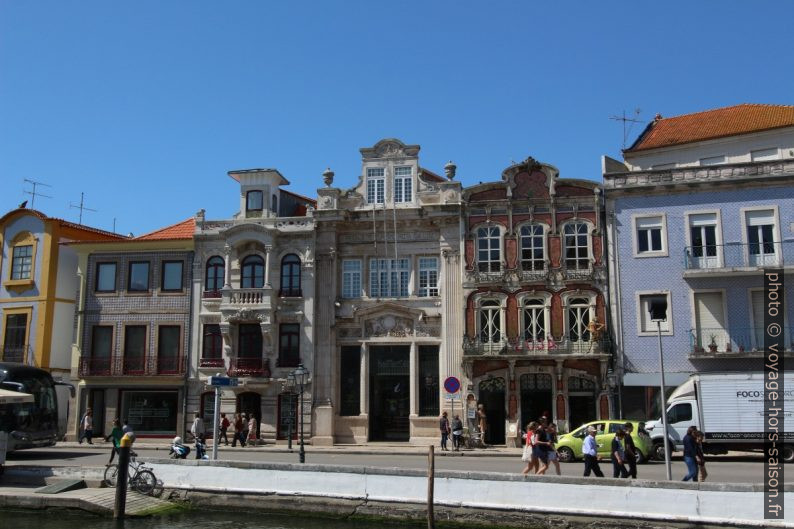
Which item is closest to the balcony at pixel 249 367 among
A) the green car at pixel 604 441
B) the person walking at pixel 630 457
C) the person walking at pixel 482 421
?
the person walking at pixel 482 421

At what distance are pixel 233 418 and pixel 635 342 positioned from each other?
61.0 feet

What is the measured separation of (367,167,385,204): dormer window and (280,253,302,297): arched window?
461cm

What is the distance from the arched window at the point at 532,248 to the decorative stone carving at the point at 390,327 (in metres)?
5.94

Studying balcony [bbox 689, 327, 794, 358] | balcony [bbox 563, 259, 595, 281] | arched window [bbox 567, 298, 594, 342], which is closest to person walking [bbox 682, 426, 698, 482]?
balcony [bbox 689, 327, 794, 358]

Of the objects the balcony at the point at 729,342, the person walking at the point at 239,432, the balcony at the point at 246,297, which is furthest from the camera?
the balcony at the point at 246,297

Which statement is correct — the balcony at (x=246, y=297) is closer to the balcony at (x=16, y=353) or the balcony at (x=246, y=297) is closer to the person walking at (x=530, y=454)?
the balcony at (x=16, y=353)

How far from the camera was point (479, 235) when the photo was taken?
36.8 m

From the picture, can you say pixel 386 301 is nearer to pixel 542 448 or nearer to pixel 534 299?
pixel 534 299

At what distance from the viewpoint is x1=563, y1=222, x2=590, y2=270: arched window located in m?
35.7

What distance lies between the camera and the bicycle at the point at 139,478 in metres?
22.1

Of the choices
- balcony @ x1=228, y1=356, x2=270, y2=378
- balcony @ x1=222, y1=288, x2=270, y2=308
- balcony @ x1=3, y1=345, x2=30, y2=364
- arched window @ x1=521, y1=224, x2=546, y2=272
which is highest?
arched window @ x1=521, y1=224, x2=546, y2=272

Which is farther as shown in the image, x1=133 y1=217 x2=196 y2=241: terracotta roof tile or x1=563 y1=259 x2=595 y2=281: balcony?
x1=133 y1=217 x2=196 y2=241: terracotta roof tile

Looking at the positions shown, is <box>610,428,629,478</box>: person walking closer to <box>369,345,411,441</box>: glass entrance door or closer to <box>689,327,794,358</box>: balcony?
<box>689,327,794,358</box>: balcony

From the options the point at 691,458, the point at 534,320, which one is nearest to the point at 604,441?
the point at 691,458
